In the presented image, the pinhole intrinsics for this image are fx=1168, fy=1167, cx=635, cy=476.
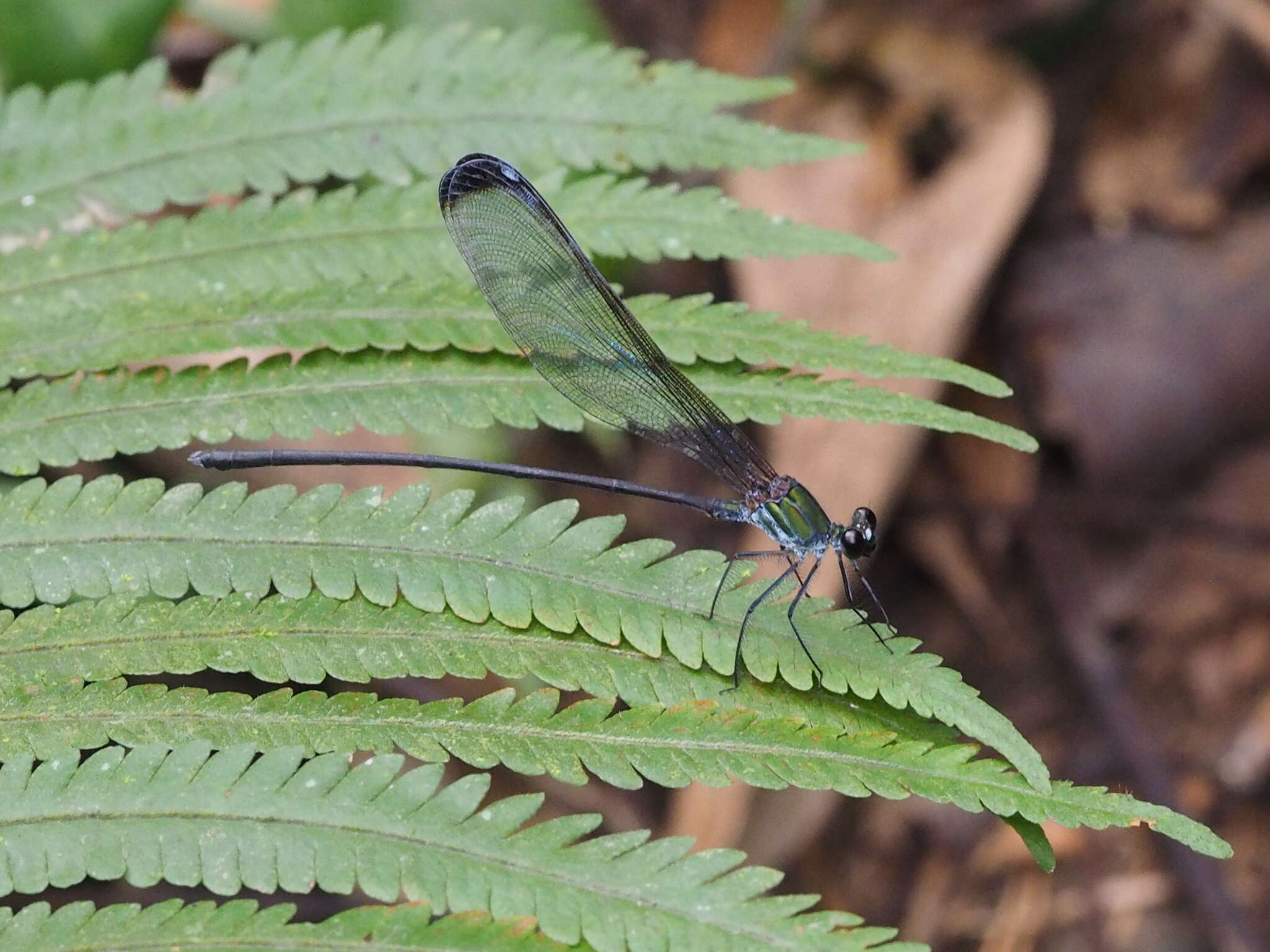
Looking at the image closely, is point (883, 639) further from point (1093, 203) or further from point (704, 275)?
point (1093, 203)

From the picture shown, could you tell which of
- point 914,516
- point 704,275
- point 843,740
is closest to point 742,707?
point 843,740

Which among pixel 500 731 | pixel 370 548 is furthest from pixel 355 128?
pixel 500 731

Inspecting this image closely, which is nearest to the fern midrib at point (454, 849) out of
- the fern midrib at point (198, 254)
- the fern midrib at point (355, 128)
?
the fern midrib at point (198, 254)

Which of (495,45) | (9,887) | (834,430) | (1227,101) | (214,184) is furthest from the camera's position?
(1227,101)

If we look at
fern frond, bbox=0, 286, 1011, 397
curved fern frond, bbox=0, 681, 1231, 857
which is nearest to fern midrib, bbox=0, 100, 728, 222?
fern frond, bbox=0, 286, 1011, 397

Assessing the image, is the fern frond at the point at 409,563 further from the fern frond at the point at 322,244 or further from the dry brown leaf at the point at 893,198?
the dry brown leaf at the point at 893,198
